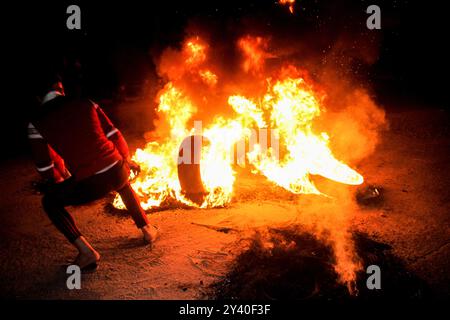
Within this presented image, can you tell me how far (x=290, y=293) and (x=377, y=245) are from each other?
1.56m

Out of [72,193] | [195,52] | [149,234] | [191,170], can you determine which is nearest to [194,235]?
[149,234]

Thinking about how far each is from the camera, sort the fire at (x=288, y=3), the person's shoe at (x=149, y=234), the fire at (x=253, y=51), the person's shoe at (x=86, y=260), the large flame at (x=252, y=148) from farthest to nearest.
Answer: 1. the fire at (x=288, y=3)
2. the fire at (x=253, y=51)
3. the large flame at (x=252, y=148)
4. the person's shoe at (x=149, y=234)
5. the person's shoe at (x=86, y=260)

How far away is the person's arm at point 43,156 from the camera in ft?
11.9

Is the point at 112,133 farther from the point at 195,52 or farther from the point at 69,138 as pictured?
the point at 195,52

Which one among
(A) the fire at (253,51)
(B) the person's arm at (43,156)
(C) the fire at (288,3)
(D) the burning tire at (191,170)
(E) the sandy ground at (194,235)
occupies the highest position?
(C) the fire at (288,3)

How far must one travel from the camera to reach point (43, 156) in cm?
372

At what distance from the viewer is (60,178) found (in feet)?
13.0

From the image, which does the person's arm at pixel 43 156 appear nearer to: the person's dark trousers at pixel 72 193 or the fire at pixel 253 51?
the person's dark trousers at pixel 72 193

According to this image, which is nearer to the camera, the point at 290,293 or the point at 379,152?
the point at 290,293

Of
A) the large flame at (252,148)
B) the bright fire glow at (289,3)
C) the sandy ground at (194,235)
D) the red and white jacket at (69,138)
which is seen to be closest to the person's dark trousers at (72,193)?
the red and white jacket at (69,138)

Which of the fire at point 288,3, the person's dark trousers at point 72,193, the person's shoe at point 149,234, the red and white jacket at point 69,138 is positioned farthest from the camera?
the fire at point 288,3

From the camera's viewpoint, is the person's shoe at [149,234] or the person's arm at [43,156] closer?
the person's arm at [43,156]

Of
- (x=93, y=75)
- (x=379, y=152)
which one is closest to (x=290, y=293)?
Result: (x=379, y=152)

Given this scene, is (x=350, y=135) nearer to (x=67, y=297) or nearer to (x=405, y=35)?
(x=67, y=297)
